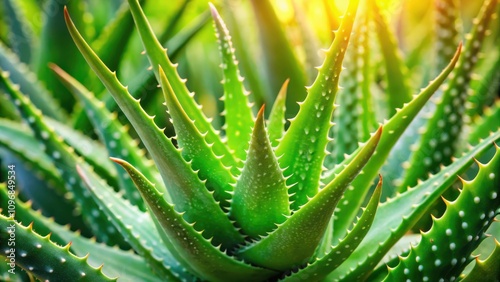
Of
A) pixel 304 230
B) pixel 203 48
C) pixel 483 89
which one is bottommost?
pixel 304 230

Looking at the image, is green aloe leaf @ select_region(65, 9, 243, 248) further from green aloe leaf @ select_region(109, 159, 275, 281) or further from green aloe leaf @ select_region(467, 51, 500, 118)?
green aloe leaf @ select_region(467, 51, 500, 118)

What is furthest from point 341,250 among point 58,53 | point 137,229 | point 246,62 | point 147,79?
point 58,53

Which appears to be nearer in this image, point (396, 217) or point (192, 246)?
point (192, 246)

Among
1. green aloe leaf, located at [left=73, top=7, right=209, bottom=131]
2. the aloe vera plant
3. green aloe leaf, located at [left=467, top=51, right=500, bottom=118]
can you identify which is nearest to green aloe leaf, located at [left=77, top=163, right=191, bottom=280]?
the aloe vera plant

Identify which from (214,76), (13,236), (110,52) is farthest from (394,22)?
(13,236)

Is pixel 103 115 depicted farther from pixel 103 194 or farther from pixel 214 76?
pixel 214 76

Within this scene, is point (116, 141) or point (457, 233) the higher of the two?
point (116, 141)

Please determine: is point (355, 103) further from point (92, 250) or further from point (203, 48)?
point (203, 48)

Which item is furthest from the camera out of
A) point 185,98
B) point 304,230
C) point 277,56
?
point 277,56
